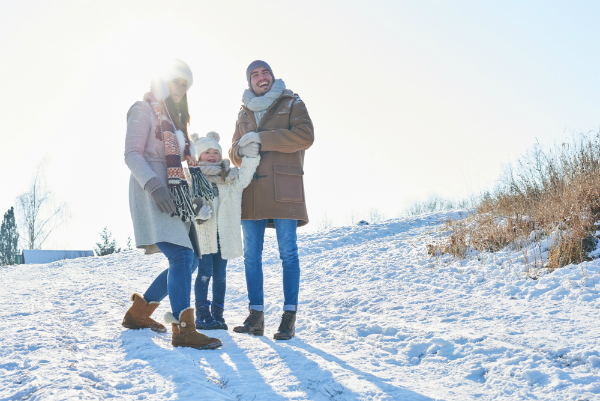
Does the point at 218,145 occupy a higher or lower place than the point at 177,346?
higher

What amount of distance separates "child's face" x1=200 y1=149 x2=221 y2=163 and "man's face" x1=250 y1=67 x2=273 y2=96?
2.21 feet

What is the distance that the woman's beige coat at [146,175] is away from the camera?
2.83 m

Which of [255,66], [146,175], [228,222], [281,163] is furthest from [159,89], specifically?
[228,222]

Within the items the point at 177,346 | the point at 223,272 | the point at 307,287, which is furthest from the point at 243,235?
the point at 307,287

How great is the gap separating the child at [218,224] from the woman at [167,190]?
360mm

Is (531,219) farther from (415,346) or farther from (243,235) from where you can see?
(243,235)

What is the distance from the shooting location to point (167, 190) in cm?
279

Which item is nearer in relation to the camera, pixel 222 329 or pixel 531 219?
pixel 222 329

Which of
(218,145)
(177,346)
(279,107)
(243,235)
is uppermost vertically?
(279,107)

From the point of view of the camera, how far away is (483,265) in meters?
5.04

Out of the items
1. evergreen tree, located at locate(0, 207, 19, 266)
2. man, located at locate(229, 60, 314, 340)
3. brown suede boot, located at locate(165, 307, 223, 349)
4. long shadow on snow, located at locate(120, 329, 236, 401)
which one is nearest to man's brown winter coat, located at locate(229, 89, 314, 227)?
man, located at locate(229, 60, 314, 340)

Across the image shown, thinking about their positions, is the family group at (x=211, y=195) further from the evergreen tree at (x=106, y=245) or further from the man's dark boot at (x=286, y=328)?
the evergreen tree at (x=106, y=245)

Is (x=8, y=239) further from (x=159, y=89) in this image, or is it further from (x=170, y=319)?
(x=170, y=319)

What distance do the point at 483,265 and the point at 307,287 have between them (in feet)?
7.63
